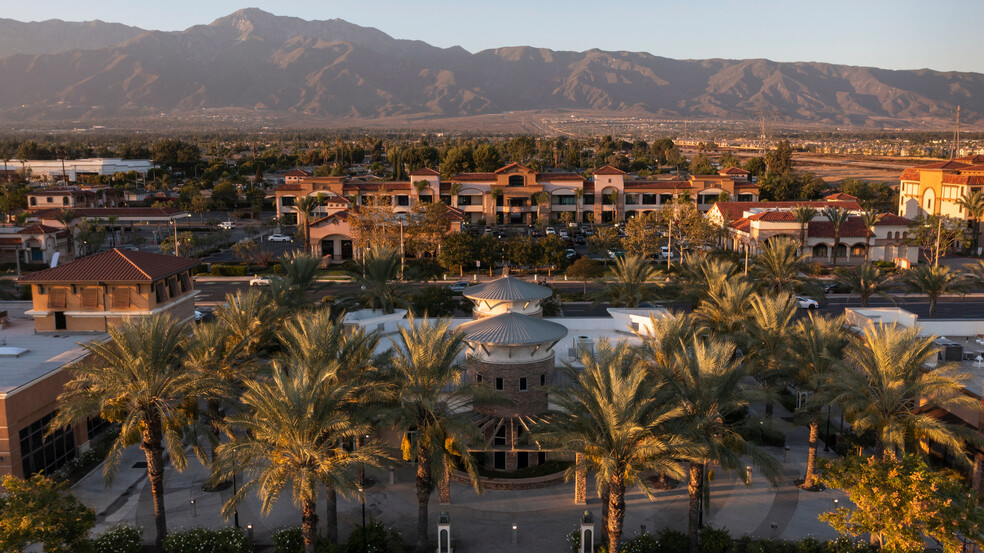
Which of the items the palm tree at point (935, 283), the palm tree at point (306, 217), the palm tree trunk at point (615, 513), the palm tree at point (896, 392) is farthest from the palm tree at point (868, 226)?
the palm tree trunk at point (615, 513)

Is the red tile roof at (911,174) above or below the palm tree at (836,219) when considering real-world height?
above

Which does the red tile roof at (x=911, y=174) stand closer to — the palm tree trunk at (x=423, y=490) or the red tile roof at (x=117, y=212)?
the palm tree trunk at (x=423, y=490)

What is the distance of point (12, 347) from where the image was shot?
32.2m

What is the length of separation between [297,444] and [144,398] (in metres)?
6.37

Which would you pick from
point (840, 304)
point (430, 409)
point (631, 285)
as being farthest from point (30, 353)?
point (840, 304)

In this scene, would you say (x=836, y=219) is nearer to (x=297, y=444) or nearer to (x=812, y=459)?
(x=812, y=459)

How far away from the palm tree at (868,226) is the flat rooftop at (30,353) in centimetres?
6492

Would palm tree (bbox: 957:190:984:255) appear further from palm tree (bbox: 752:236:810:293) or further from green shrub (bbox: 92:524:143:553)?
green shrub (bbox: 92:524:143:553)

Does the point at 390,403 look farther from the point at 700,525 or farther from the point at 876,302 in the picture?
the point at 876,302

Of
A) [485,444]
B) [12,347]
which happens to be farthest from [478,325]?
[12,347]

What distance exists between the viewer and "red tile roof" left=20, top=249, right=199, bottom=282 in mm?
35469

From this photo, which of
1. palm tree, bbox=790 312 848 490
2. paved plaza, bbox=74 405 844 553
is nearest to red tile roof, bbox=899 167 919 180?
palm tree, bbox=790 312 848 490

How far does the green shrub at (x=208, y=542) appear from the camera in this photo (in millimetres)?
23047

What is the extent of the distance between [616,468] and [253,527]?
41.8 ft
